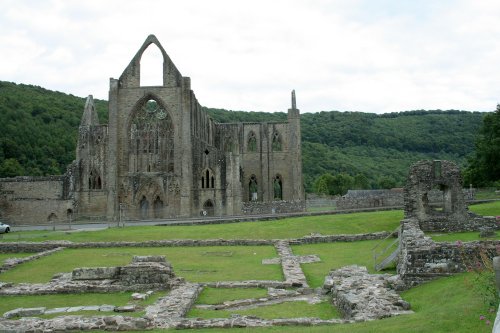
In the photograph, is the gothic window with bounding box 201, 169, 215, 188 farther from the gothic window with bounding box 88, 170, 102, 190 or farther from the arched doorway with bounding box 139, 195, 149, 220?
the gothic window with bounding box 88, 170, 102, 190

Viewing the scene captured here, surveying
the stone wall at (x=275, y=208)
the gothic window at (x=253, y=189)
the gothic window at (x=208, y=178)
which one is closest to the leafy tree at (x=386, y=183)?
the gothic window at (x=253, y=189)

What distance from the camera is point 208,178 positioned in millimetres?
61750

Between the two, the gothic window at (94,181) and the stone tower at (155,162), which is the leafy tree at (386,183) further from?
the gothic window at (94,181)

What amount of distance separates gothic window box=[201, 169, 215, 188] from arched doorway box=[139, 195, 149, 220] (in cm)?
689

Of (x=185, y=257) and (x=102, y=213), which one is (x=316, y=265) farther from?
(x=102, y=213)

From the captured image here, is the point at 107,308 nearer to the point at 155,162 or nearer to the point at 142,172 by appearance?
the point at 142,172

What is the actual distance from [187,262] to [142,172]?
37.2m

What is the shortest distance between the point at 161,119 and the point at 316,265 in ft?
139

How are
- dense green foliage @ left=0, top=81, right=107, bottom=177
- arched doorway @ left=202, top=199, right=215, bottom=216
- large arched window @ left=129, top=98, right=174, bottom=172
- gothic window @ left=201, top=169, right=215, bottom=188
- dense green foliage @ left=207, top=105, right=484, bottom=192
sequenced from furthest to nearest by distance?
dense green foliage @ left=207, top=105, right=484, bottom=192, dense green foliage @ left=0, top=81, right=107, bottom=177, large arched window @ left=129, top=98, right=174, bottom=172, gothic window @ left=201, top=169, right=215, bottom=188, arched doorway @ left=202, top=199, right=215, bottom=216

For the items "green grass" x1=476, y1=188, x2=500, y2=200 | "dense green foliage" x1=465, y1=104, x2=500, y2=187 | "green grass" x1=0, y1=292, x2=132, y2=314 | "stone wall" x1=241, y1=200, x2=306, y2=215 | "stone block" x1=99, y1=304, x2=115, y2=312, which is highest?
"dense green foliage" x1=465, y1=104, x2=500, y2=187

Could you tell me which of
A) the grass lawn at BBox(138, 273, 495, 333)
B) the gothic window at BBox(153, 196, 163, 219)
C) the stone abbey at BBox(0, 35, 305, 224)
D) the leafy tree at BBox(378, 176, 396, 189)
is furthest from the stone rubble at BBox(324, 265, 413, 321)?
the leafy tree at BBox(378, 176, 396, 189)

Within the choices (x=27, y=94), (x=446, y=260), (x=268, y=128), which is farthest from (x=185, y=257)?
(x=27, y=94)

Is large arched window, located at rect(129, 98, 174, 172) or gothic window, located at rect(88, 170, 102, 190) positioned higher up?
large arched window, located at rect(129, 98, 174, 172)

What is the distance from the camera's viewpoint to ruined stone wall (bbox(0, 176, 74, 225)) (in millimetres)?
57094
